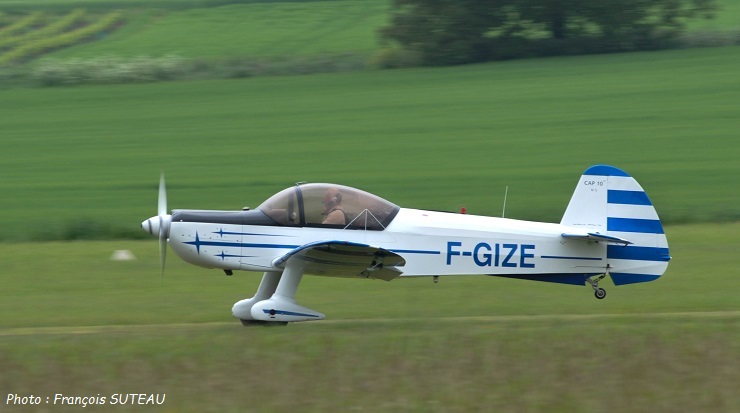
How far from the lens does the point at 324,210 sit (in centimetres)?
1109

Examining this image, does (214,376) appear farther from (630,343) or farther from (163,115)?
(163,115)

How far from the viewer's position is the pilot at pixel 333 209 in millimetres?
11078

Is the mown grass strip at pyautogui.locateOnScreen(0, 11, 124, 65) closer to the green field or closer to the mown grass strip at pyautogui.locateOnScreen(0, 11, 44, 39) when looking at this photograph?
the green field

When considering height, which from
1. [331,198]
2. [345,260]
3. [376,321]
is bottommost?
[376,321]

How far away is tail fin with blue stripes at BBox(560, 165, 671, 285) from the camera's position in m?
11.5

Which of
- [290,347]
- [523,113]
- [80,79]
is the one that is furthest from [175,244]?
[80,79]

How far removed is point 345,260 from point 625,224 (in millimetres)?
3204

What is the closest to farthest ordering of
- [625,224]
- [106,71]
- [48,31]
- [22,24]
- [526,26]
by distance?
[625,224]
[106,71]
[526,26]
[48,31]
[22,24]

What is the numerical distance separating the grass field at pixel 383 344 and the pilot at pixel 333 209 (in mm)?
1113

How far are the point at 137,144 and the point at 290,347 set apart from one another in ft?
60.6

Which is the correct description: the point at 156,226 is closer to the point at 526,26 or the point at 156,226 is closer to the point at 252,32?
the point at 526,26

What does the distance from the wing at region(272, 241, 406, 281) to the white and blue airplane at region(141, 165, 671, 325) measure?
1cm

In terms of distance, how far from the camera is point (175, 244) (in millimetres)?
11039

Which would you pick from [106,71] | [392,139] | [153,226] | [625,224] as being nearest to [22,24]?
[106,71]
